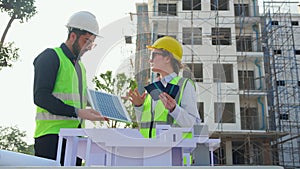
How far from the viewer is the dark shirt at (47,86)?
1201 mm

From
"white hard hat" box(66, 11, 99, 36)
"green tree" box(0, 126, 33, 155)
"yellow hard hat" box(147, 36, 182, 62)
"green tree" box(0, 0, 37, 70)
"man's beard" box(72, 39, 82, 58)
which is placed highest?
"green tree" box(0, 0, 37, 70)

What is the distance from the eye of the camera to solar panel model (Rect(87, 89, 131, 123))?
3.19 ft

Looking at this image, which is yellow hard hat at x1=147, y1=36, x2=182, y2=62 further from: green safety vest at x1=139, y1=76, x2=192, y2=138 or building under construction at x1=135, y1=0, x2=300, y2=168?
building under construction at x1=135, y1=0, x2=300, y2=168

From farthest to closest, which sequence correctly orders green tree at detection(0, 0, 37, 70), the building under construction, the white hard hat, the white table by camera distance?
the building under construction < green tree at detection(0, 0, 37, 70) < the white hard hat < the white table

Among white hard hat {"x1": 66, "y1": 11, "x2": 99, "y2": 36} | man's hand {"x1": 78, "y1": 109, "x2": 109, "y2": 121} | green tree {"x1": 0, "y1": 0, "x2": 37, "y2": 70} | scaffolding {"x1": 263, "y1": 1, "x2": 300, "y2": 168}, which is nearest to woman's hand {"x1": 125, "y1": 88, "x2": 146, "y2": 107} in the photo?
man's hand {"x1": 78, "y1": 109, "x2": 109, "y2": 121}

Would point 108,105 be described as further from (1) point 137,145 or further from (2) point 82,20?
(2) point 82,20

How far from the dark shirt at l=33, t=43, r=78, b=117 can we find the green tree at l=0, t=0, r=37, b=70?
5405 mm

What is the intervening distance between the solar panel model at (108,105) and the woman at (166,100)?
0.10m

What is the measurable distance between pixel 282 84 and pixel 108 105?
11.8 m

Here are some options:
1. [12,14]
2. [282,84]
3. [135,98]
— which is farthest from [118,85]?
[282,84]

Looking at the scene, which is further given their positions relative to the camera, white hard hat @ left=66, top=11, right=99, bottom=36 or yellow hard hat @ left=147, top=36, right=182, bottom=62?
white hard hat @ left=66, top=11, right=99, bottom=36

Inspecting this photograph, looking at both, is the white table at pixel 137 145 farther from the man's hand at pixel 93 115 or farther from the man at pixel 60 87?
the man at pixel 60 87

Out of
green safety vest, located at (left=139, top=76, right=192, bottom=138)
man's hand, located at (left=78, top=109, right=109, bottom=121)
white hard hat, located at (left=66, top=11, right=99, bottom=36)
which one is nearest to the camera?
man's hand, located at (left=78, top=109, right=109, bottom=121)

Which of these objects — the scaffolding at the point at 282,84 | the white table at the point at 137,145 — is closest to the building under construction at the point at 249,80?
the scaffolding at the point at 282,84
